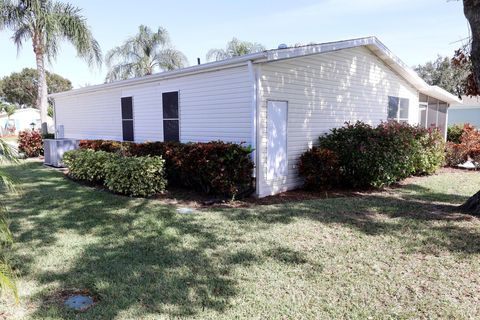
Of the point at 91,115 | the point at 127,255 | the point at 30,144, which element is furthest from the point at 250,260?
the point at 30,144

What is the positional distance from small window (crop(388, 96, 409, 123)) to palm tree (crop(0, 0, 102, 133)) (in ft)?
44.1

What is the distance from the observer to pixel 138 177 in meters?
7.47

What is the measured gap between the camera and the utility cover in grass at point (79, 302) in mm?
3172

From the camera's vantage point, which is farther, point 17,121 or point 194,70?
point 17,121

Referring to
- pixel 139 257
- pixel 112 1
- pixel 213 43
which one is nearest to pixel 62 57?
pixel 112 1

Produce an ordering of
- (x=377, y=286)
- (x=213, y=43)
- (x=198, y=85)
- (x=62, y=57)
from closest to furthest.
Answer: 1. (x=377, y=286)
2. (x=198, y=85)
3. (x=62, y=57)
4. (x=213, y=43)

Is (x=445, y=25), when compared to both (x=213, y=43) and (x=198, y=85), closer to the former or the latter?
(x=198, y=85)

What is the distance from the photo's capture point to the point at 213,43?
23.7 meters

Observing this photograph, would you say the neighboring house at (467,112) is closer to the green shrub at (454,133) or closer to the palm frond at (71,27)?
the green shrub at (454,133)

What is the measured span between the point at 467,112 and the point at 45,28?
29.2 meters

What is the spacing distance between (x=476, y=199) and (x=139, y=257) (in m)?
5.75

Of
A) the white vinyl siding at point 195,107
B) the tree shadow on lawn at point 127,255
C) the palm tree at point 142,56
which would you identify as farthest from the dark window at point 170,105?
the palm tree at point 142,56

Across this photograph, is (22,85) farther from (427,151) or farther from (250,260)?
(250,260)

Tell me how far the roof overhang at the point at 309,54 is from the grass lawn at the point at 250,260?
10.2ft
